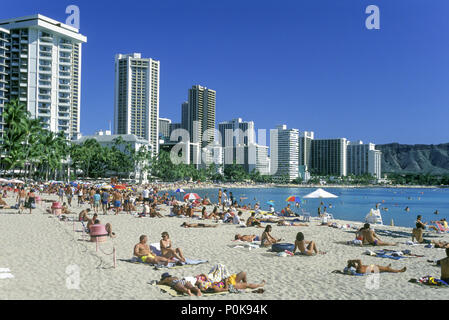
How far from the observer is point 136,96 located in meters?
161

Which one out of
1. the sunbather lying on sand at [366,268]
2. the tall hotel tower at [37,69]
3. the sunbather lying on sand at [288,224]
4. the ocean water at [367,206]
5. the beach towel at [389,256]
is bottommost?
the ocean water at [367,206]

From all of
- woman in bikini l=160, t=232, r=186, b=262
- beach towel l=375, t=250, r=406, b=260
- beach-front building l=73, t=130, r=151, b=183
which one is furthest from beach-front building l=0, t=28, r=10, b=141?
beach towel l=375, t=250, r=406, b=260

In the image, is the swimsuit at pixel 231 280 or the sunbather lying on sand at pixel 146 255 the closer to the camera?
the swimsuit at pixel 231 280

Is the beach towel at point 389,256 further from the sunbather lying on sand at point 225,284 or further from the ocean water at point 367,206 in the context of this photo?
the ocean water at point 367,206

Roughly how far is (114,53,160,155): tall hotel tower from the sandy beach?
146300 millimetres

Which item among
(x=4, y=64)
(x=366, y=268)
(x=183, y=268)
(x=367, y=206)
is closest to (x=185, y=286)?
(x=183, y=268)

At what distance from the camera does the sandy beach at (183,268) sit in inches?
298

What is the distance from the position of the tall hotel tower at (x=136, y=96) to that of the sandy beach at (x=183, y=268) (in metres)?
146

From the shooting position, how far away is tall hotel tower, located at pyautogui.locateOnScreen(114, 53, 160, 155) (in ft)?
522

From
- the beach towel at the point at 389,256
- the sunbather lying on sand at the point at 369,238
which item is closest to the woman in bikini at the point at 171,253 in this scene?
the beach towel at the point at 389,256

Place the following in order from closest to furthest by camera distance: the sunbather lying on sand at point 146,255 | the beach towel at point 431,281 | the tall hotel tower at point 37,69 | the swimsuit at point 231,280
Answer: the swimsuit at point 231,280 < the beach towel at point 431,281 < the sunbather lying on sand at point 146,255 < the tall hotel tower at point 37,69

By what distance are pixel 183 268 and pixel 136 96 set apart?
158056 mm

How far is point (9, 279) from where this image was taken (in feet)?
26.7
